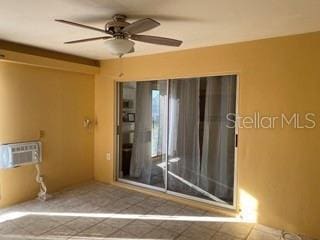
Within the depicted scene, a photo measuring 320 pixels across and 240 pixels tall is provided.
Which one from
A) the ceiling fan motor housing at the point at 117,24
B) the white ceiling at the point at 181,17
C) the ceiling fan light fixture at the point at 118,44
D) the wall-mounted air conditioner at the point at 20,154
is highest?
the white ceiling at the point at 181,17

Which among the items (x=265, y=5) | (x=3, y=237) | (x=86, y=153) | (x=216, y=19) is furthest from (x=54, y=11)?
(x=86, y=153)

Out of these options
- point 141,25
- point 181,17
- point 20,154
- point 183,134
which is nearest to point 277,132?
point 183,134

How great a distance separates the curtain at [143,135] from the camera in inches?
173

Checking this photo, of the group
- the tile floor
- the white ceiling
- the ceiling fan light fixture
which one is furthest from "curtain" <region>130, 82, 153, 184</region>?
the ceiling fan light fixture

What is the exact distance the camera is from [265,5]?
2.14 metres

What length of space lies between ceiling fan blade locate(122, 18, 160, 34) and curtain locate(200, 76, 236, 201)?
1.70m

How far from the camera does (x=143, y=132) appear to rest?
448 cm

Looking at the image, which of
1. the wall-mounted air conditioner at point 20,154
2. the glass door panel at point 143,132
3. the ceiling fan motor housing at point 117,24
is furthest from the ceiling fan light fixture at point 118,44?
the wall-mounted air conditioner at point 20,154

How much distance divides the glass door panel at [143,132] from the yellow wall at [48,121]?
→ 2.10 feet

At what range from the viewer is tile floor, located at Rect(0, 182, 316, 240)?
294 centimetres

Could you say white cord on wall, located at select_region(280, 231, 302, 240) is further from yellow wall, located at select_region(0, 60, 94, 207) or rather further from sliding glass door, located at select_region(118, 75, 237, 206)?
yellow wall, located at select_region(0, 60, 94, 207)

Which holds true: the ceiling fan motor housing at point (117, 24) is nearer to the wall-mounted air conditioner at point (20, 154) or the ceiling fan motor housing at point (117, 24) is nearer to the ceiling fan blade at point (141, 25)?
the ceiling fan blade at point (141, 25)

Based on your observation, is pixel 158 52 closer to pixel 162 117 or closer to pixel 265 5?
pixel 162 117

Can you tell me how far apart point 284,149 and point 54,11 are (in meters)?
2.74
